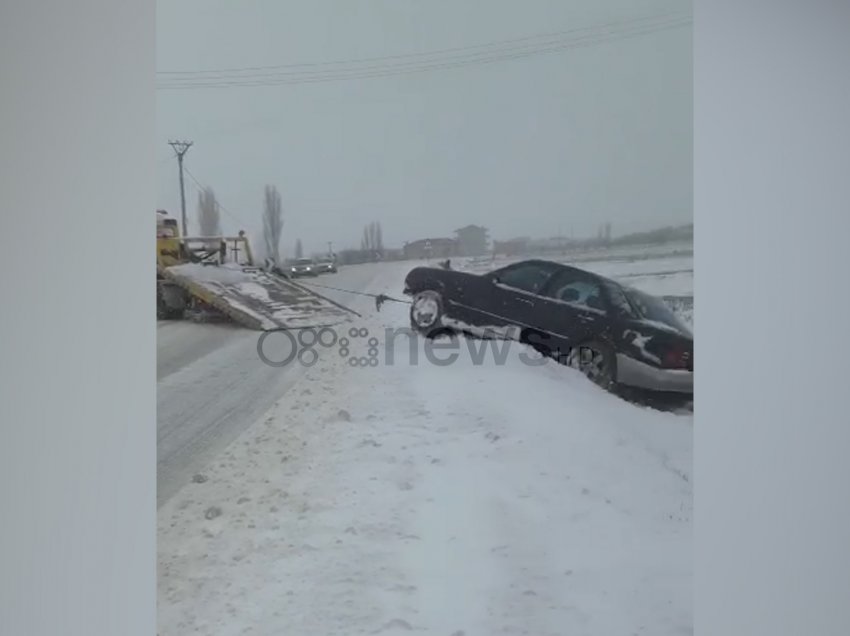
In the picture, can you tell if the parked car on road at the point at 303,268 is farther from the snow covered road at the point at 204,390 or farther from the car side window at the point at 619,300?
the car side window at the point at 619,300

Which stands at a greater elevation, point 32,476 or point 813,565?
point 32,476

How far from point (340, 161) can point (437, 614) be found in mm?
1297

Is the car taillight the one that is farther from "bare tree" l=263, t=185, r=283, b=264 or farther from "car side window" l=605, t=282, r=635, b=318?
"bare tree" l=263, t=185, r=283, b=264

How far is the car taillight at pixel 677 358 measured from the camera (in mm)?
2629

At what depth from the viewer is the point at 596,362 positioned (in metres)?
2.60

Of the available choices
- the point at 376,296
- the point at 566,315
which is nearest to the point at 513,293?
the point at 566,315

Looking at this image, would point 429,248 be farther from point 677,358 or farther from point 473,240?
point 677,358

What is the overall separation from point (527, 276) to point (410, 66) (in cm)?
69

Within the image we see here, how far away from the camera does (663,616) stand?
2568 millimetres

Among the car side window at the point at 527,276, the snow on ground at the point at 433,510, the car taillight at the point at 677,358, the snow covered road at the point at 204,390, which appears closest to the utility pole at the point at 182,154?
the snow covered road at the point at 204,390

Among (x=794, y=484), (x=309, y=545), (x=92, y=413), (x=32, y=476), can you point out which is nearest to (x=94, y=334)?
(x=92, y=413)

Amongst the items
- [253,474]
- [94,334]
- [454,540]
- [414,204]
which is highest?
[414,204]

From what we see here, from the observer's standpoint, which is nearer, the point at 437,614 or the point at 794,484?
the point at 437,614

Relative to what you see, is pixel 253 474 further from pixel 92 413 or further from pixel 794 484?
pixel 794 484
